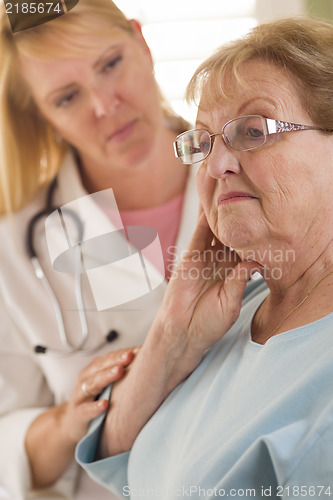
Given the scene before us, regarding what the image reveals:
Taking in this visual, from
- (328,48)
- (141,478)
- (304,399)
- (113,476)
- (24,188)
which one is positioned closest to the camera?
(304,399)

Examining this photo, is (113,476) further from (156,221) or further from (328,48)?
(328,48)

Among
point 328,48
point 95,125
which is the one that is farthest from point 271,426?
point 95,125

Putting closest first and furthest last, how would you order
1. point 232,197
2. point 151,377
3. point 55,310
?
point 232,197 → point 151,377 → point 55,310

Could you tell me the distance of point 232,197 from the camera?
714mm

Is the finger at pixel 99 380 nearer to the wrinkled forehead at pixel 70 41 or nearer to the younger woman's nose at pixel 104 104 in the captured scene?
the younger woman's nose at pixel 104 104

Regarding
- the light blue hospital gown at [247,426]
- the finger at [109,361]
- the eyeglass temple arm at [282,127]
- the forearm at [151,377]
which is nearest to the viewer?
the light blue hospital gown at [247,426]

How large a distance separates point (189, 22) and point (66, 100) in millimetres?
295

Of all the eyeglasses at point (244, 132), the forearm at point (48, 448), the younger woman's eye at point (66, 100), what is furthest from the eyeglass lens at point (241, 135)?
the forearm at point (48, 448)

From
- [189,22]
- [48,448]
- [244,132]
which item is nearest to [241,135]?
[244,132]

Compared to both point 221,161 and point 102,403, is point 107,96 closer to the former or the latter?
point 221,161

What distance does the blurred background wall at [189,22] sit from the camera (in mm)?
987

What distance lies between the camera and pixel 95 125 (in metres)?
0.94

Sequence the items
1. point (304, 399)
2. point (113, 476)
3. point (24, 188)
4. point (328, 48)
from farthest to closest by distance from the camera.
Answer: point (24, 188) → point (113, 476) → point (328, 48) → point (304, 399)

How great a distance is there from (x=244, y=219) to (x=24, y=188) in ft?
1.75
